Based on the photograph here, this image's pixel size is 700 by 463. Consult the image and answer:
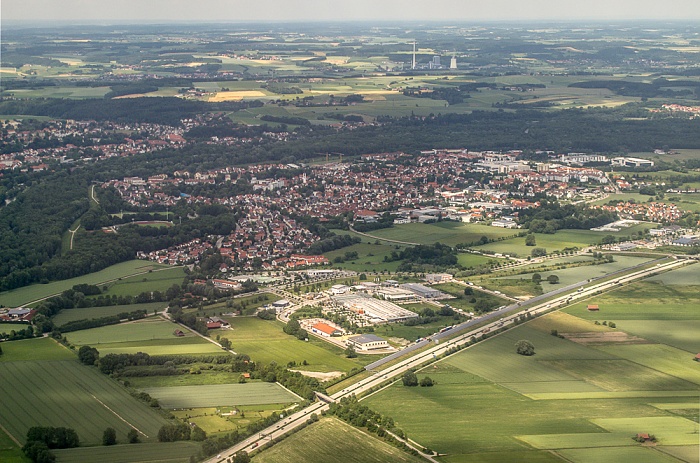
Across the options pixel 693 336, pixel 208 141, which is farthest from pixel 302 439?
pixel 208 141

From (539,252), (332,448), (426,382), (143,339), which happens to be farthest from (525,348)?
(539,252)

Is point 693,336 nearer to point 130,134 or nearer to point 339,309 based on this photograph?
point 339,309

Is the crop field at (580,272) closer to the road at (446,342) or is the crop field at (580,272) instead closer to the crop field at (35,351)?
the road at (446,342)

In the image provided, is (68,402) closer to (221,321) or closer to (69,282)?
(221,321)

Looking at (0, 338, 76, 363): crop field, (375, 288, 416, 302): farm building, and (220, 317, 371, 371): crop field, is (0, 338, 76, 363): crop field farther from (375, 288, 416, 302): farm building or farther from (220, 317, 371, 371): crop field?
(375, 288, 416, 302): farm building

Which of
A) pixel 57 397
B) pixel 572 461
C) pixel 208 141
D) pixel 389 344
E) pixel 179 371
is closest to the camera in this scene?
pixel 572 461

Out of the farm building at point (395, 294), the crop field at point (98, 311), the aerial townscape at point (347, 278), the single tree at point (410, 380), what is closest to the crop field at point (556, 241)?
the aerial townscape at point (347, 278)

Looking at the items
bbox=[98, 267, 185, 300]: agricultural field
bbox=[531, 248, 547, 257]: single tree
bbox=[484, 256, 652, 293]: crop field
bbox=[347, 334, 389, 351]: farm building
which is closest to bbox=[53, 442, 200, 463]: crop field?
bbox=[347, 334, 389, 351]: farm building
